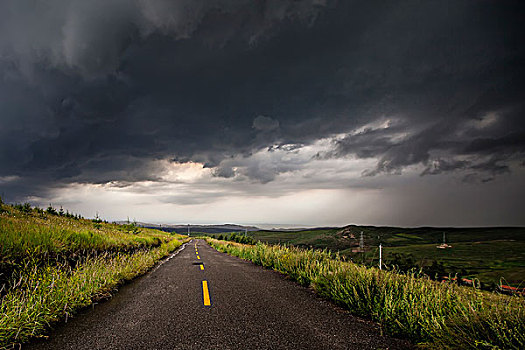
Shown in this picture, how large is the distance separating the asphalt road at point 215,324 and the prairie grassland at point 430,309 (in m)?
0.33

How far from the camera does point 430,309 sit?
14.4 ft

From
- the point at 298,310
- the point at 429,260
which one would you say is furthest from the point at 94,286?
the point at 429,260

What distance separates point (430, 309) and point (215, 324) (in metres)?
3.70

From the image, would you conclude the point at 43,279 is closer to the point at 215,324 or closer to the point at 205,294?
the point at 205,294

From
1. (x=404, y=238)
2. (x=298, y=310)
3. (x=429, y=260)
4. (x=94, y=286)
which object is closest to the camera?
(x=298, y=310)

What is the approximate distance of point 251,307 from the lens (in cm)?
553

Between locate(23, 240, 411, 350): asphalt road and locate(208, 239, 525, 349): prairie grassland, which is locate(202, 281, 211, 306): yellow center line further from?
locate(208, 239, 525, 349): prairie grassland

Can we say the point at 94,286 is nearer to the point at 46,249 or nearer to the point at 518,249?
the point at 46,249

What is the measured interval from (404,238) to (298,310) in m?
75.8

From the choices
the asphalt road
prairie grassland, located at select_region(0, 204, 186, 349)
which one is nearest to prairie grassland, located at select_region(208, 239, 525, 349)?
the asphalt road

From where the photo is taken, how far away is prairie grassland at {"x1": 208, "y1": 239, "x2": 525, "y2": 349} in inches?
130

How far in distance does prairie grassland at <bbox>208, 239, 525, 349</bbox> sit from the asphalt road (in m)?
0.33

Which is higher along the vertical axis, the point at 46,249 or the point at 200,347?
the point at 46,249

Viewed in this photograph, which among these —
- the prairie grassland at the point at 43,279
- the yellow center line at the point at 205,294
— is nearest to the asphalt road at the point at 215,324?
the yellow center line at the point at 205,294
